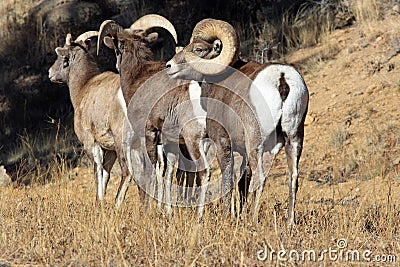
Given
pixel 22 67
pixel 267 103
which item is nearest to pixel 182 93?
pixel 267 103

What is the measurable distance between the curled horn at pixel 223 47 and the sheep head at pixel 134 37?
1.40 meters

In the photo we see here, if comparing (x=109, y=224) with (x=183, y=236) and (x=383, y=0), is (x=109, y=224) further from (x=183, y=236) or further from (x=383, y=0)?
(x=383, y=0)

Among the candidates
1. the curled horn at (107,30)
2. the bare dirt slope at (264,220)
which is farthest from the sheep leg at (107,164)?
the curled horn at (107,30)

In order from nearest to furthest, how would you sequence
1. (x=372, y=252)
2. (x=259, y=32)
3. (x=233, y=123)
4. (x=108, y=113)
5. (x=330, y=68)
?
1. (x=372, y=252)
2. (x=233, y=123)
3. (x=108, y=113)
4. (x=330, y=68)
5. (x=259, y=32)

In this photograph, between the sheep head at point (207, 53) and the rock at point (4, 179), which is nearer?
the sheep head at point (207, 53)

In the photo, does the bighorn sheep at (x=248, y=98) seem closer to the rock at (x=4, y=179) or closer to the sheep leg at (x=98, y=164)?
the sheep leg at (x=98, y=164)

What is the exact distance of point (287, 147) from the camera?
27.1ft

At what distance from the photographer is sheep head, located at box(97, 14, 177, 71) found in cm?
1071

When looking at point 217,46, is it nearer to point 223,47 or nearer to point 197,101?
point 223,47

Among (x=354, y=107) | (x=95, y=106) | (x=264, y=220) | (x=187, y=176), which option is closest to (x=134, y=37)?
(x=95, y=106)

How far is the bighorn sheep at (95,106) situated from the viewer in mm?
10572

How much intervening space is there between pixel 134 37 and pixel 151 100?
124cm

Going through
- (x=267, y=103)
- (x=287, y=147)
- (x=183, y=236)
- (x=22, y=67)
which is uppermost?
(x=267, y=103)

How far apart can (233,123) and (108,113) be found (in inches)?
107
